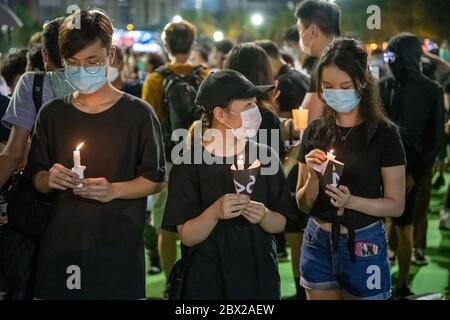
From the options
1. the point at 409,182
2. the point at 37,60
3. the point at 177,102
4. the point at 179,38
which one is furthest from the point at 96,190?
the point at 409,182

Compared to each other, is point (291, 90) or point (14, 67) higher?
point (14, 67)

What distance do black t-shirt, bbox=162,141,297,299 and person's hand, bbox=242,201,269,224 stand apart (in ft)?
0.48

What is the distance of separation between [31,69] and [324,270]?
2293mm

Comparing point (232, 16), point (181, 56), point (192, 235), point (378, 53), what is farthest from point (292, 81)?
point (232, 16)

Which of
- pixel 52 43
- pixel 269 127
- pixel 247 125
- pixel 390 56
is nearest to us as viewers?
pixel 247 125

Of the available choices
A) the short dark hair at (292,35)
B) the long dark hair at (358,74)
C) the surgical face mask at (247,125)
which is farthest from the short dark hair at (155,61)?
the surgical face mask at (247,125)

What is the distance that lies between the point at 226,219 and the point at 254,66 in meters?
1.78

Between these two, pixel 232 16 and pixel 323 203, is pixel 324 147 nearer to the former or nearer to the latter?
pixel 323 203

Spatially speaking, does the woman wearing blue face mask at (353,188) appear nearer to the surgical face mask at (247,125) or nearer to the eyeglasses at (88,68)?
the surgical face mask at (247,125)

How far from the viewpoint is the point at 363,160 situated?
3.73 m

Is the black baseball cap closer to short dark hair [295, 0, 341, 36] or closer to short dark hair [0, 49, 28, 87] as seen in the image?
short dark hair [295, 0, 341, 36]

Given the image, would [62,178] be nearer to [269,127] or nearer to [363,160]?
[363,160]

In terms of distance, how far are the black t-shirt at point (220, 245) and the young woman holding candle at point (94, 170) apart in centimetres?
18

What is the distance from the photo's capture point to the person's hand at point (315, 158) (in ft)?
11.6
